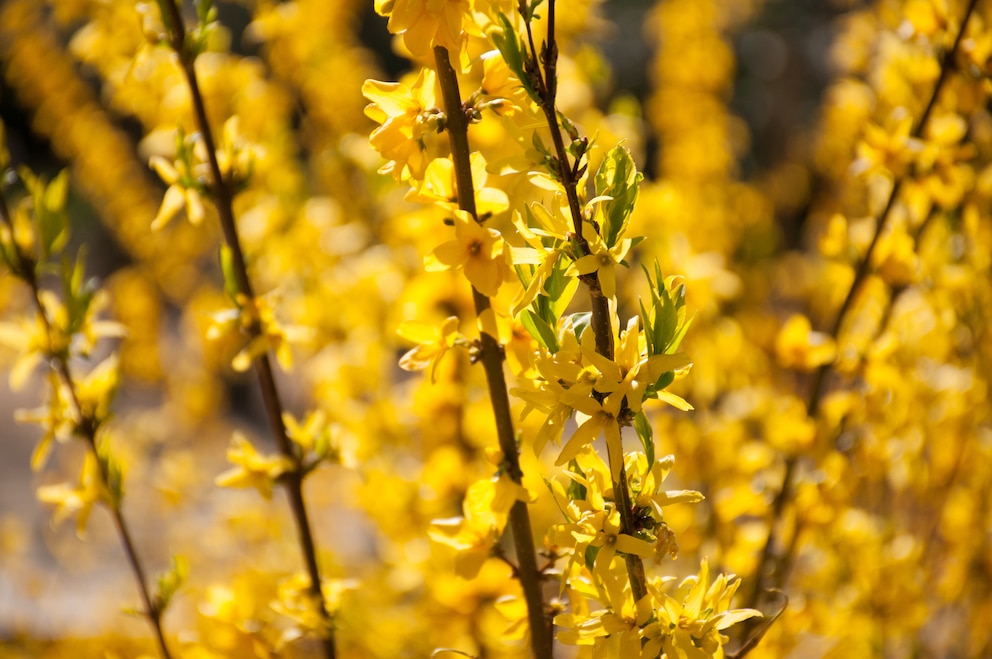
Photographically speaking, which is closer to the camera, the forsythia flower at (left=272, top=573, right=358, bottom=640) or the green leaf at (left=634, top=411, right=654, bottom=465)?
the green leaf at (left=634, top=411, right=654, bottom=465)

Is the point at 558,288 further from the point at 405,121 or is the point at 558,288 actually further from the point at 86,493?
the point at 86,493

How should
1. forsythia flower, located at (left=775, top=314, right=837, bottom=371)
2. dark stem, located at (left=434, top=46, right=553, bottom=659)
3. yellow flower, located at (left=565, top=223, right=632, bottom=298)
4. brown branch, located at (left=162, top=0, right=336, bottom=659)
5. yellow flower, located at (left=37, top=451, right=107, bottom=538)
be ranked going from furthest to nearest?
forsythia flower, located at (left=775, top=314, right=837, bottom=371) < yellow flower, located at (left=37, top=451, right=107, bottom=538) < brown branch, located at (left=162, top=0, right=336, bottom=659) < dark stem, located at (left=434, top=46, right=553, bottom=659) < yellow flower, located at (left=565, top=223, right=632, bottom=298)

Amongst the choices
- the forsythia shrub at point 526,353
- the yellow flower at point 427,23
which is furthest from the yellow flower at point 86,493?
the yellow flower at point 427,23

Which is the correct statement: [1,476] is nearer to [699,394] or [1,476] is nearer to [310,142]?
[310,142]

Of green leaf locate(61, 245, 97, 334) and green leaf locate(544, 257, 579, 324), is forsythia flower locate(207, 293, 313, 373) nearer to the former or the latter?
green leaf locate(61, 245, 97, 334)

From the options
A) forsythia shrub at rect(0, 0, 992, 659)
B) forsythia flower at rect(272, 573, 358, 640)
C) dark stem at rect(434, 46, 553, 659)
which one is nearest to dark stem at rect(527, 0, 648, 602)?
forsythia shrub at rect(0, 0, 992, 659)

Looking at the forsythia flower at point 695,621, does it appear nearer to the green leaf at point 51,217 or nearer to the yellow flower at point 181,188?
the yellow flower at point 181,188

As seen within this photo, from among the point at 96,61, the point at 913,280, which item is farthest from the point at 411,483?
the point at 96,61
